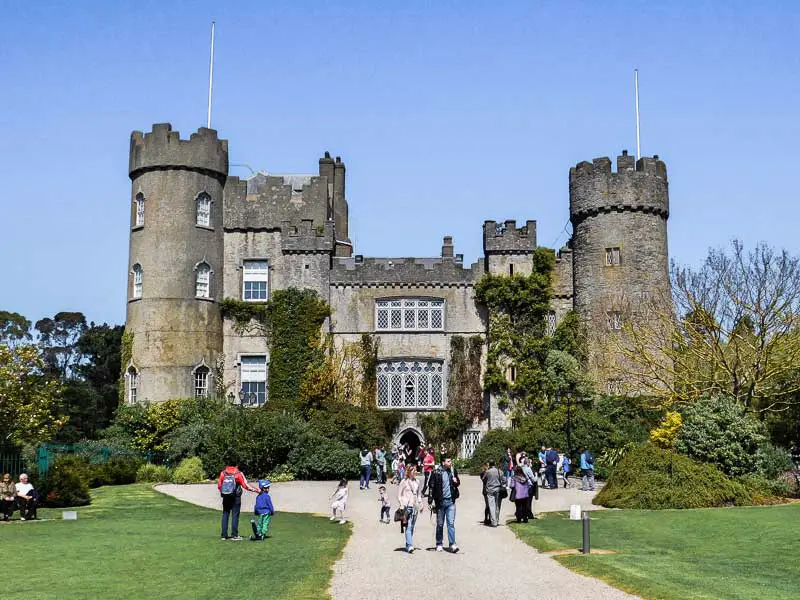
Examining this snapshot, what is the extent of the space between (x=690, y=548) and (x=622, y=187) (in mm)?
27348

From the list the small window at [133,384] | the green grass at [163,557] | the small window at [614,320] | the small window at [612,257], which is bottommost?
the green grass at [163,557]

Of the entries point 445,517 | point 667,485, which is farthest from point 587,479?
point 445,517

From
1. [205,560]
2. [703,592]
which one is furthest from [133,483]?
[703,592]

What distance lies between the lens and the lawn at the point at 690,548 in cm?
1463

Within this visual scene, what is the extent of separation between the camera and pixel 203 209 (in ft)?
149

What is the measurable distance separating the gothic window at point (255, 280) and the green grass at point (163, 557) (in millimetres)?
19873

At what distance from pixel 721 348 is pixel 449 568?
23.1 metres

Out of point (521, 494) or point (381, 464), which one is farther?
point (381, 464)

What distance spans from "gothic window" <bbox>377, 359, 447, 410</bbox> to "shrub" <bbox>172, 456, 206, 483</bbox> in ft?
34.0

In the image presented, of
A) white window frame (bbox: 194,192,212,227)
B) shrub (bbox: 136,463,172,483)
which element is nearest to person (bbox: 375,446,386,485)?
shrub (bbox: 136,463,172,483)

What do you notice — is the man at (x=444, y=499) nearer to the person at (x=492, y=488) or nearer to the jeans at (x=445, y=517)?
the jeans at (x=445, y=517)

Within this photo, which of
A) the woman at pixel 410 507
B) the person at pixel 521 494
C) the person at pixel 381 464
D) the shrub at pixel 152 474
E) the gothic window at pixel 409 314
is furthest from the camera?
the gothic window at pixel 409 314

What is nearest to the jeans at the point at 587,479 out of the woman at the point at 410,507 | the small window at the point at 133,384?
the woman at the point at 410,507

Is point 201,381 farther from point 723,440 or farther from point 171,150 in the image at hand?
point 723,440
